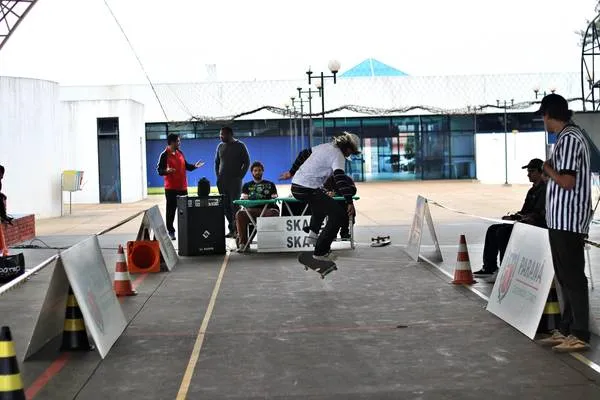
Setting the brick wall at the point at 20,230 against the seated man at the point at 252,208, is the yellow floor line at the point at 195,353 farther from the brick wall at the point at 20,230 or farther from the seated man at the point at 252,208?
the brick wall at the point at 20,230

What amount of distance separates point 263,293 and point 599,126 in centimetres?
723

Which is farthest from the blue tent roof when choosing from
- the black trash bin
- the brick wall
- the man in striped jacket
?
the man in striped jacket

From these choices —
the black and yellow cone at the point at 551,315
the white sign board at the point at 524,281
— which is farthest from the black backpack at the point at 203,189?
the black and yellow cone at the point at 551,315

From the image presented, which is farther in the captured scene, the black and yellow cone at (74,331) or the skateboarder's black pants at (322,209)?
the skateboarder's black pants at (322,209)

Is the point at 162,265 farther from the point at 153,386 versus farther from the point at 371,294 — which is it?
the point at 153,386

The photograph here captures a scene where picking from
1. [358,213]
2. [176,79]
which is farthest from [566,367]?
[176,79]

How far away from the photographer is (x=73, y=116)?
3350 cm

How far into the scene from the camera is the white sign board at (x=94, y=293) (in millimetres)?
6578

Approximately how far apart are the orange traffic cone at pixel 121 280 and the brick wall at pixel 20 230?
20.2 ft

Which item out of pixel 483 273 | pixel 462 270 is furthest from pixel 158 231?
pixel 483 273

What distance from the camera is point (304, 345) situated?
270 inches

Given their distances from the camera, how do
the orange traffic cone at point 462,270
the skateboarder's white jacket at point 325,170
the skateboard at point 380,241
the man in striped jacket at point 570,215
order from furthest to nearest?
1. the skateboard at point 380,241
2. the orange traffic cone at point 462,270
3. the skateboarder's white jacket at point 325,170
4. the man in striped jacket at point 570,215

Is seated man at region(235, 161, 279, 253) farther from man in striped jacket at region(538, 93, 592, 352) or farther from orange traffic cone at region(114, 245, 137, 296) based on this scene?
man in striped jacket at region(538, 93, 592, 352)

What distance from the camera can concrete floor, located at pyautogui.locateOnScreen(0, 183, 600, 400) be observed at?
5594 mm
